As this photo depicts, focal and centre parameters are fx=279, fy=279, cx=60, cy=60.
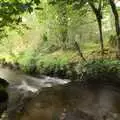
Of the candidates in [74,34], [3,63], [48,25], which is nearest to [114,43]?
[74,34]

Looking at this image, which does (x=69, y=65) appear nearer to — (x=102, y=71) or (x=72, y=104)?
(x=102, y=71)

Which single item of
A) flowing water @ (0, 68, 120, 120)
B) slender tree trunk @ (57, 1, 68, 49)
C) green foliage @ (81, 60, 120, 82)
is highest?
slender tree trunk @ (57, 1, 68, 49)

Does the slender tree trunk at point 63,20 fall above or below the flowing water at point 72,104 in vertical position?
above

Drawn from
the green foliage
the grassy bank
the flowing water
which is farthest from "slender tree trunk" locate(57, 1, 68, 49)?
the flowing water

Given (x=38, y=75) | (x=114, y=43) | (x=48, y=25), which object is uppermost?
(x=48, y=25)

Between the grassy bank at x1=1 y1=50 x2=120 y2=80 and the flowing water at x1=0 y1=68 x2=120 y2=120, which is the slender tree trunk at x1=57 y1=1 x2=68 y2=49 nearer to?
the grassy bank at x1=1 y1=50 x2=120 y2=80

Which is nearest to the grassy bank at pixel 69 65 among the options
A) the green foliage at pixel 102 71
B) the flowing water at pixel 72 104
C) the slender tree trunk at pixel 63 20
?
the green foliage at pixel 102 71

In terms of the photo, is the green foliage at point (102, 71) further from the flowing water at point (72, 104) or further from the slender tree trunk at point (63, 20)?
the slender tree trunk at point (63, 20)

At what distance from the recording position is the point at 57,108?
7.95 meters

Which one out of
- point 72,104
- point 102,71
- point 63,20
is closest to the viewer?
point 72,104

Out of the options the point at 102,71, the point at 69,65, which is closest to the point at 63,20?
the point at 69,65

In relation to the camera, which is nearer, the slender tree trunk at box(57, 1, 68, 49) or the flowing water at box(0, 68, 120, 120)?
the flowing water at box(0, 68, 120, 120)

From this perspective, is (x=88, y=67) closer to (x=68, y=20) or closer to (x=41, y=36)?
(x=68, y=20)

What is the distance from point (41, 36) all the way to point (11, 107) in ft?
48.3
